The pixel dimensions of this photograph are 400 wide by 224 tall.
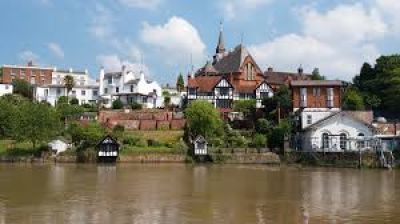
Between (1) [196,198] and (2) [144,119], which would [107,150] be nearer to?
(2) [144,119]

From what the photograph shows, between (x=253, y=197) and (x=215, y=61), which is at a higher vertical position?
(x=215, y=61)

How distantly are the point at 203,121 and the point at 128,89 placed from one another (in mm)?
29989

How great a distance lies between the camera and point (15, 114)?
69.3 metres

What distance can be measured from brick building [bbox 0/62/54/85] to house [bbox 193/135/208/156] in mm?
58563

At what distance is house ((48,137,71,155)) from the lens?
216ft

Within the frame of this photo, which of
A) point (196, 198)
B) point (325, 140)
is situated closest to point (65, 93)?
point (325, 140)

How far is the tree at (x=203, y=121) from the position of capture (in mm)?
70312

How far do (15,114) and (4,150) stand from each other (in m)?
4.69

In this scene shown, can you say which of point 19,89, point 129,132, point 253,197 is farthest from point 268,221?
→ point 19,89

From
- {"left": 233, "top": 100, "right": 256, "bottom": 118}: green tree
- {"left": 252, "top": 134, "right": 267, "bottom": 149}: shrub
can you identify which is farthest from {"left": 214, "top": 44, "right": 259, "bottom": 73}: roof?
{"left": 252, "top": 134, "right": 267, "bottom": 149}: shrub

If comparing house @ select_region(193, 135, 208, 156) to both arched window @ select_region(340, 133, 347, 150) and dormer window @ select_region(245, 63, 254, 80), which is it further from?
dormer window @ select_region(245, 63, 254, 80)

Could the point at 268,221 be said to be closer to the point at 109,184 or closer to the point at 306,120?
the point at 109,184

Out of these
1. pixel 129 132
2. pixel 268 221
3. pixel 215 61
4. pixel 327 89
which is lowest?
pixel 268 221

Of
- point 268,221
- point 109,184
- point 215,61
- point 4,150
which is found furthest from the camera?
point 215,61
